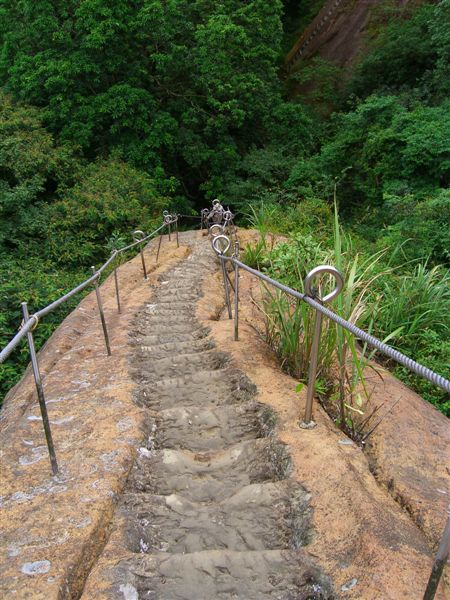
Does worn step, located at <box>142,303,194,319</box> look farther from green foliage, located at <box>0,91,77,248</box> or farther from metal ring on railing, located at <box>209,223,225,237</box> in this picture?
green foliage, located at <box>0,91,77,248</box>

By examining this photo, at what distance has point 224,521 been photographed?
1.83 m

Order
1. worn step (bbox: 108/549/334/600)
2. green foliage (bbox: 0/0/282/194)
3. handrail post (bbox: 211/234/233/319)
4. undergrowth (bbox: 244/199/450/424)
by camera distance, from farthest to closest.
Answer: green foliage (bbox: 0/0/282/194) → handrail post (bbox: 211/234/233/319) → undergrowth (bbox: 244/199/450/424) → worn step (bbox: 108/549/334/600)

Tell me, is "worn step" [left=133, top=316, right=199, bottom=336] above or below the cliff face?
below

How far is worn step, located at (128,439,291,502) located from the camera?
81.3 inches

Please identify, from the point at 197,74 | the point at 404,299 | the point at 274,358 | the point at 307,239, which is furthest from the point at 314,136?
the point at 274,358

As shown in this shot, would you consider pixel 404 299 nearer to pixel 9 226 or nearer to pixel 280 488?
pixel 280 488

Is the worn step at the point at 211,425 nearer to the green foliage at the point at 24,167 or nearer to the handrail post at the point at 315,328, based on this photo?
the handrail post at the point at 315,328

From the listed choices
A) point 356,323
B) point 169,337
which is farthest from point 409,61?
point 356,323

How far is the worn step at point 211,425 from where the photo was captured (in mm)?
2420

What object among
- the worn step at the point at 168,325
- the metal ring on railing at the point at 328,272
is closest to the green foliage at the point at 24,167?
the worn step at the point at 168,325

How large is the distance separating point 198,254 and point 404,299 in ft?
13.7

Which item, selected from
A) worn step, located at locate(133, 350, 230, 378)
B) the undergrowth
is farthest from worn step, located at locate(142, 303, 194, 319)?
worn step, located at locate(133, 350, 230, 378)

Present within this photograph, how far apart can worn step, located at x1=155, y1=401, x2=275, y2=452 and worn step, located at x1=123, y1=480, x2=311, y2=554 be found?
0.45 metres

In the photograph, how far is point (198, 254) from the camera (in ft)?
25.0
